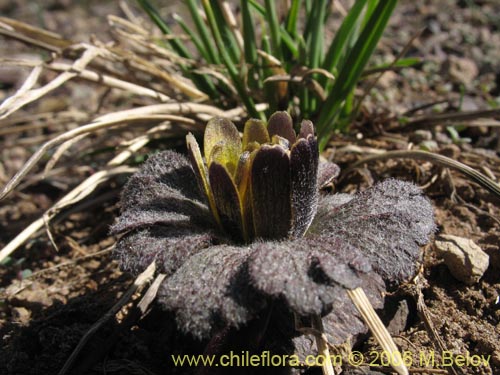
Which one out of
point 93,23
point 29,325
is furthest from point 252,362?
point 93,23

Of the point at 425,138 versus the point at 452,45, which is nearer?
the point at 425,138

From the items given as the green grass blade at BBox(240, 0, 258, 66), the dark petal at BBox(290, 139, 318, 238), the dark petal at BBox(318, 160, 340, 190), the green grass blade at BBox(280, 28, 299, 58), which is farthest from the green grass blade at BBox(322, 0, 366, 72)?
the dark petal at BBox(290, 139, 318, 238)

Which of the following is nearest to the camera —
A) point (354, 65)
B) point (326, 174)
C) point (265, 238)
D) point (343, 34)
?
point (265, 238)

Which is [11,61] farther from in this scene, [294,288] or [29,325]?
[294,288]

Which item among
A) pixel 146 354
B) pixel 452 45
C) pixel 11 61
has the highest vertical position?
pixel 11 61

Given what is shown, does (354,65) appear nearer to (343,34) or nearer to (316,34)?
(343,34)

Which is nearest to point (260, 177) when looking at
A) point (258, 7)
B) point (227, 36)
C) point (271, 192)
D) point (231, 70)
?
point (271, 192)
